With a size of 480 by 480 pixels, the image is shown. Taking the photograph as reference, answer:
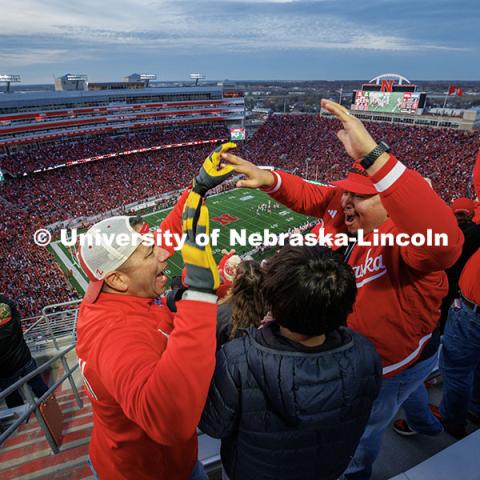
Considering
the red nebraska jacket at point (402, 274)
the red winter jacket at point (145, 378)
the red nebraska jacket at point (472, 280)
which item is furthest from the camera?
the red nebraska jacket at point (472, 280)

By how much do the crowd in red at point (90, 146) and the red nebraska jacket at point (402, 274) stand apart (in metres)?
39.3

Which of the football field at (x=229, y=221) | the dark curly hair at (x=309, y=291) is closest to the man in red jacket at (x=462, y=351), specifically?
the dark curly hair at (x=309, y=291)

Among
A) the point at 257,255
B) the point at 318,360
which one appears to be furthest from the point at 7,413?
the point at 257,255

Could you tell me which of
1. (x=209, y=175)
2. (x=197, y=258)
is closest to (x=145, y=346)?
(x=197, y=258)

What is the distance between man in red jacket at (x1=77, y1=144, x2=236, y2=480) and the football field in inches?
723

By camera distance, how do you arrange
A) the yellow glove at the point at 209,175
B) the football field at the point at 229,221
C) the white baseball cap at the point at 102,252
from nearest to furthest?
the yellow glove at the point at 209,175, the white baseball cap at the point at 102,252, the football field at the point at 229,221

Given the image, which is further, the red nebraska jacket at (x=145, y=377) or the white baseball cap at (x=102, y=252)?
the white baseball cap at (x=102, y=252)

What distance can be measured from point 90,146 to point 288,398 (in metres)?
45.2

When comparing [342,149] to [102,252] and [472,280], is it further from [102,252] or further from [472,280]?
[102,252]

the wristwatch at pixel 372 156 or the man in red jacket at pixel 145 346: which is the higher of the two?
the wristwatch at pixel 372 156

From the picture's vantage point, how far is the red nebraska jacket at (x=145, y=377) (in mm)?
1176

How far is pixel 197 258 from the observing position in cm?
134

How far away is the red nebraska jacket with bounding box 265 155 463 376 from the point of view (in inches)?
55.1

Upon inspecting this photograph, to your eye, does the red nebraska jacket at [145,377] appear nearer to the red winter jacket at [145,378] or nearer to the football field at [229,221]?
the red winter jacket at [145,378]
